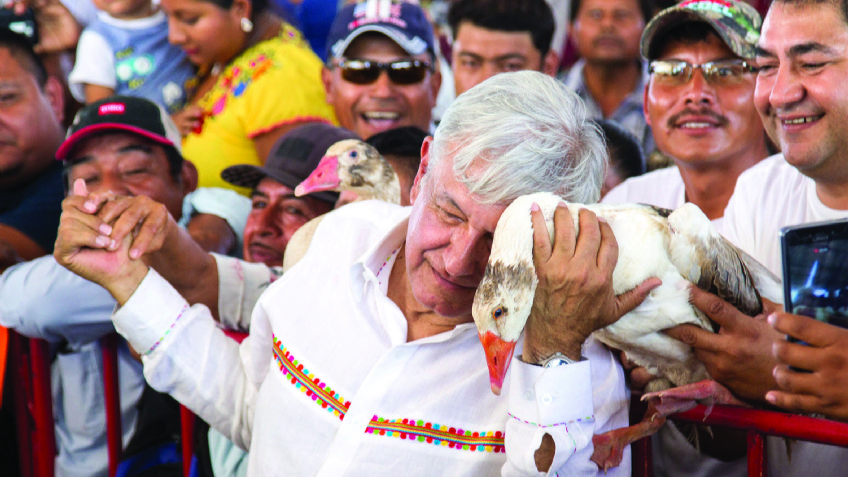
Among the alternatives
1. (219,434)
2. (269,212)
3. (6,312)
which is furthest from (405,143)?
(6,312)

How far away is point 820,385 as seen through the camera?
4.37ft

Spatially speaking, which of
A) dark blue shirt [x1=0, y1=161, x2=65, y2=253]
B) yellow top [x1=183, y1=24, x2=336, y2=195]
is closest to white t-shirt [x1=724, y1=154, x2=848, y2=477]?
yellow top [x1=183, y1=24, x2=336, y2=195]

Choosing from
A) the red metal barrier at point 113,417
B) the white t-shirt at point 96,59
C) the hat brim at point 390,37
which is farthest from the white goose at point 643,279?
the white t-shirt at point 96,59

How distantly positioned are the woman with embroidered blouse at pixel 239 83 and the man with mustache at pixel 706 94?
1.54 metres

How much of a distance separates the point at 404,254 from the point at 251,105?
6.20ft

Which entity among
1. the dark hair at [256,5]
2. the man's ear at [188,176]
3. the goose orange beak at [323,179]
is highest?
the dark hair at [256,5]

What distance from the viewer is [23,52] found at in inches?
125

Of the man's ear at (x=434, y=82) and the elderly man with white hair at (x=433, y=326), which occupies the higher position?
the man's ear at (x=434, y=82)

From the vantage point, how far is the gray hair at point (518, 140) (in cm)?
149

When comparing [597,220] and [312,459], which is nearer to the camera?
[597,220]

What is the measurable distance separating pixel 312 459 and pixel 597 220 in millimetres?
753

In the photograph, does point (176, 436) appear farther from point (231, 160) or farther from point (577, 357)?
point (231, 160)

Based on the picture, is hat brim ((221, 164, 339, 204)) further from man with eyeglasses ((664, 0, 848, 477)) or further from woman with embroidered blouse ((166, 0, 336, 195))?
man with eyeglasses ((664, 0, 848, 477))

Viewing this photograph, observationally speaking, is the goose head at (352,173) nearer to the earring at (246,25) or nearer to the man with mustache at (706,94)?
the man with mustache at (706,94)
